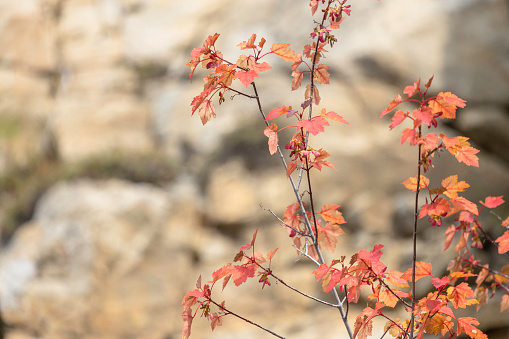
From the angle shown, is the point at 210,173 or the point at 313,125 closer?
the point at 313,125

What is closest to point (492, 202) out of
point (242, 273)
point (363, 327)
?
point (363, 327)

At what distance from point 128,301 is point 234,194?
1.21 metres

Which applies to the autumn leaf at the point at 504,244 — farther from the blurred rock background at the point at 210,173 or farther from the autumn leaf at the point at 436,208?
the blurred rock background at the point at 210,173

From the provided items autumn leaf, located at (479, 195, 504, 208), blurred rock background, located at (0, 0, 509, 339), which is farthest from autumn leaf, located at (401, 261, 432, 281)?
blurred rock background, located at (0, 0, 509, 339)

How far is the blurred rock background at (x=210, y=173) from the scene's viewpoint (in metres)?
3.61

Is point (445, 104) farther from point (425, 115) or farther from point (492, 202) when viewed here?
point (492, 202)

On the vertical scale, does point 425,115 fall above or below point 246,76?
below

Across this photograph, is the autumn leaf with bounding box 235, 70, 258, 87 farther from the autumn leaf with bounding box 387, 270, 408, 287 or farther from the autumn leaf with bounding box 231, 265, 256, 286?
the autumn leaf with bounding box 387, 270, 408, 287

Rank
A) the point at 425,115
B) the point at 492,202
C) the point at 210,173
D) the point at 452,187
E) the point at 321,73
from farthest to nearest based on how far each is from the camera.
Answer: the point at 210,173 < the point at 492,202 < the point at 321,73 < the point at 452,187 < the point at 425,115

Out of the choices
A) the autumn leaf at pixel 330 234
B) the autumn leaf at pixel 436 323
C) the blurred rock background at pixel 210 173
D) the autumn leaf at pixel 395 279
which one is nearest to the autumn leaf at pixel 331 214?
the autumn leaf at pixel 330 234

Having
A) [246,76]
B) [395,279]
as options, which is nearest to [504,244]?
[395,279]

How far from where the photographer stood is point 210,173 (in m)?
3.99

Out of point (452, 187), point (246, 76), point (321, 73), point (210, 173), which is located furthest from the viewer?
point (210, 173)

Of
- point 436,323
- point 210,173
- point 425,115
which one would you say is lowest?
point 436,323
